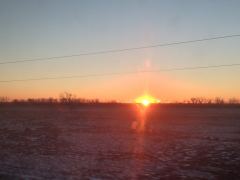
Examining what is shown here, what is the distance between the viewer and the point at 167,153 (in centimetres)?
1514

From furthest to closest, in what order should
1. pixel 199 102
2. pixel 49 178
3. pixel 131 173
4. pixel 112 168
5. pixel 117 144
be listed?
pixel 199 102
pixel 117 144
pixel 112 168
pixel 131 173
pixel 49 178

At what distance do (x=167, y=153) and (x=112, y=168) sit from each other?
3603mm

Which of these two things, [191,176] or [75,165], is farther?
[75,165]

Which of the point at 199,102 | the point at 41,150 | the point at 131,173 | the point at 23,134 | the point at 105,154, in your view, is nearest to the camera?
the point at 131,173

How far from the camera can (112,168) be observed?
480 inches

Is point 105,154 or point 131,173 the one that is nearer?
point 131,173

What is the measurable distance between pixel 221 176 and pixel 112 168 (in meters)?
3.31

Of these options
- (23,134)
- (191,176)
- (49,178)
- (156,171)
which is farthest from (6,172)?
(23,134)

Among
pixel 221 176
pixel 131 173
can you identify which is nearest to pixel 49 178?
pixel 131 173

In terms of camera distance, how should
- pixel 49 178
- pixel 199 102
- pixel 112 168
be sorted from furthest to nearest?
pixel 199 102 → pixel 112 168 → pixel 49 178

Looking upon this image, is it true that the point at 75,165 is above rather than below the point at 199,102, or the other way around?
below

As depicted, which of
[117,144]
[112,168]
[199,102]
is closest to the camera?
[112,168]

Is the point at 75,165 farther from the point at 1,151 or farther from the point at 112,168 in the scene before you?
the point at 1,151

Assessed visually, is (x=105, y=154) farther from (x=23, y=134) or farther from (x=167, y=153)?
(x=23, y=134)
